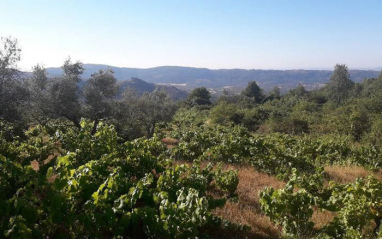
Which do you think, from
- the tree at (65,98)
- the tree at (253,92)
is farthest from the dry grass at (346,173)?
the tree at (253,92)

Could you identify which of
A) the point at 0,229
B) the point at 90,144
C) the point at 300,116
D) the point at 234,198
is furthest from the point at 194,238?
the point at 300,116

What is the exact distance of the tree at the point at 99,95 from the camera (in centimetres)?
1786

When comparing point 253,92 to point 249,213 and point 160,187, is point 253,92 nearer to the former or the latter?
point 249,213

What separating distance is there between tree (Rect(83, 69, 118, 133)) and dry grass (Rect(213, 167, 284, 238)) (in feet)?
41.5

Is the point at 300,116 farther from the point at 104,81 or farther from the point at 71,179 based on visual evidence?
the point at 71,179

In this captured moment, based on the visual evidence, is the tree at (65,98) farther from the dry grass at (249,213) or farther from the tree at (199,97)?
the tree at (199,97)

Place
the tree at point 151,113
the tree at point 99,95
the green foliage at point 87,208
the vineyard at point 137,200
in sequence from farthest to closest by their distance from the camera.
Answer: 1. the tree at point 151,113
2. the tree at point 99,95
3. the vineyard at point 137,200
4. the green foliage at point 87,208

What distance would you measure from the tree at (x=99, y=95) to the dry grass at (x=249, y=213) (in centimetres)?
1264

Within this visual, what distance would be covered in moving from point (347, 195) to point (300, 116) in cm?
2888

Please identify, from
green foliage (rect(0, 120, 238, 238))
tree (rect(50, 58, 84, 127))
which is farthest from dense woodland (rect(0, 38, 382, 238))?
tree (rect(50, 58, 84, 127))

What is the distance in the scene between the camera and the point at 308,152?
11812 millimetres

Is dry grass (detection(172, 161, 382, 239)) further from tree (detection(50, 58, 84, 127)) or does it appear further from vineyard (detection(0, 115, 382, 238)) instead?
tree (detection(50, 58, 84, 127))

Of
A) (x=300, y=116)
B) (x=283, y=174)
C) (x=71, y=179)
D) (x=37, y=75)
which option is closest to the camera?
(x=71, y=179)

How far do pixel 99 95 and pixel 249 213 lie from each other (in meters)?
14.9
